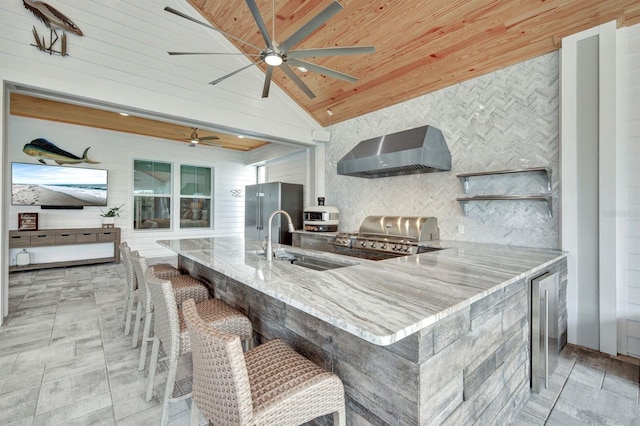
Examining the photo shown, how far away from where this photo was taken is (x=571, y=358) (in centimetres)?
246

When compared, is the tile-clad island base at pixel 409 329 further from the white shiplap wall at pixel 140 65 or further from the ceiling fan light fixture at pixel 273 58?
the white shiplap wall at pixel 140 65

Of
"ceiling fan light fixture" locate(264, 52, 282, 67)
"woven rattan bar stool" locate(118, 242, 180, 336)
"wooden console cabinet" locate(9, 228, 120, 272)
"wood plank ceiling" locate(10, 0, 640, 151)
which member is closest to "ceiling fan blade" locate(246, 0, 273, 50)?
"ceiling fan light fixture" locate(264, 52, 282, 67)

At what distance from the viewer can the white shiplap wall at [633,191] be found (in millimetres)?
2410

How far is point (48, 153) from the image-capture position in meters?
5.58

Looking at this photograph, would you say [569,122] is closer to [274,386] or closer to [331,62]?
[331,62]

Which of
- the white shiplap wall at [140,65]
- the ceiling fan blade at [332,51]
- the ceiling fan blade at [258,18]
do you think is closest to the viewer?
the ceiling fan blade at [258,18]

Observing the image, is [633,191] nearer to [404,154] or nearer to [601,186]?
[601,186]

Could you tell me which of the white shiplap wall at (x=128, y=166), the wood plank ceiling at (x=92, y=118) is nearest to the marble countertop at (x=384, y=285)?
the wood plank ceiling at (x=92, y=118)

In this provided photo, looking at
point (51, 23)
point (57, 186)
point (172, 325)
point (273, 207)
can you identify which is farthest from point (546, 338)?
point (57, 186)

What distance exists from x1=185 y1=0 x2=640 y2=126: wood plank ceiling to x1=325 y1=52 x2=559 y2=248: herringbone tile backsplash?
17 cm

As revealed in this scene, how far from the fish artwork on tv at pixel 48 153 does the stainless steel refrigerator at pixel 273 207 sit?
3.43 meters

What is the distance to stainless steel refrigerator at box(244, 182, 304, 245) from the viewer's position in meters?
5.55

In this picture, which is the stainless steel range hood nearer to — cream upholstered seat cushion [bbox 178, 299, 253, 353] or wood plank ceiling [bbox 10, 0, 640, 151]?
wood plank ceiling [bbox 10, 0, 640, 151]

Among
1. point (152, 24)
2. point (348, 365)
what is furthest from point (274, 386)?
point (152, 24)
